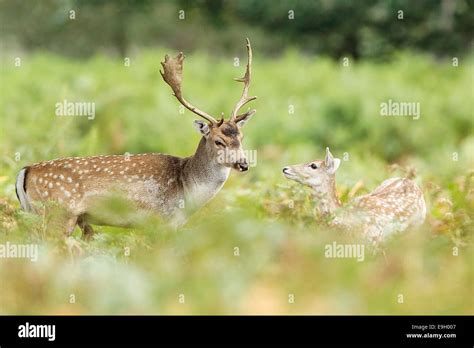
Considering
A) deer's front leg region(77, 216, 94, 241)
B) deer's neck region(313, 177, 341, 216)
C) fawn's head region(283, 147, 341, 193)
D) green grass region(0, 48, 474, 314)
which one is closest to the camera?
green grass region(0, 48, 474, 314)

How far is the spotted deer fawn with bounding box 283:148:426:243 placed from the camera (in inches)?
302

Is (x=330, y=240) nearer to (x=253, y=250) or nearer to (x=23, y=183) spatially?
(x=253, y=250)

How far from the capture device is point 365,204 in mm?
8055

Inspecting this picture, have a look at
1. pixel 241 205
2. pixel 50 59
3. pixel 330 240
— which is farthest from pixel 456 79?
pixel 330 240

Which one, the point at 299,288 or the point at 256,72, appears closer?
the point at 299,288

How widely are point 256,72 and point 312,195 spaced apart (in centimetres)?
1261

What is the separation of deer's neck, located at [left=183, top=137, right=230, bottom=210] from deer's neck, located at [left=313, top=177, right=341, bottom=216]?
0.67 meters

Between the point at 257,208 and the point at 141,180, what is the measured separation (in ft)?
3.01

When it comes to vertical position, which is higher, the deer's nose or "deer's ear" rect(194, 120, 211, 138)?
"deer's ear" rect(194, 120, 211, 138)

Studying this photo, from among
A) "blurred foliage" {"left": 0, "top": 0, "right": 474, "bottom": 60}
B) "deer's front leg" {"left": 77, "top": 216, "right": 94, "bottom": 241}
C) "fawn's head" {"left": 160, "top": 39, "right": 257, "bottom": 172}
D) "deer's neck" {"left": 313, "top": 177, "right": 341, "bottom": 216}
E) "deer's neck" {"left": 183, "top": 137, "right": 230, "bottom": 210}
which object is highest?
"blurred foliage" {"left": 0, "top": 0, "right": 474, "bottom": 60}

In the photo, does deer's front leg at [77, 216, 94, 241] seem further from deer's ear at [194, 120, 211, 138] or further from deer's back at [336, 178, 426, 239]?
deer's back at [336, 178, 426, 239]

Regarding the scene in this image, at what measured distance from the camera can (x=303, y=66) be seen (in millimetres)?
21062

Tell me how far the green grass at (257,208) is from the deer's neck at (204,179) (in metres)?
0.17

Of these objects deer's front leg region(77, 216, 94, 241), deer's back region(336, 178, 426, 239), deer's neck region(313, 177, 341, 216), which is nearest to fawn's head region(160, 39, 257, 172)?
deer's neck region(313, 177, 341, 216)
